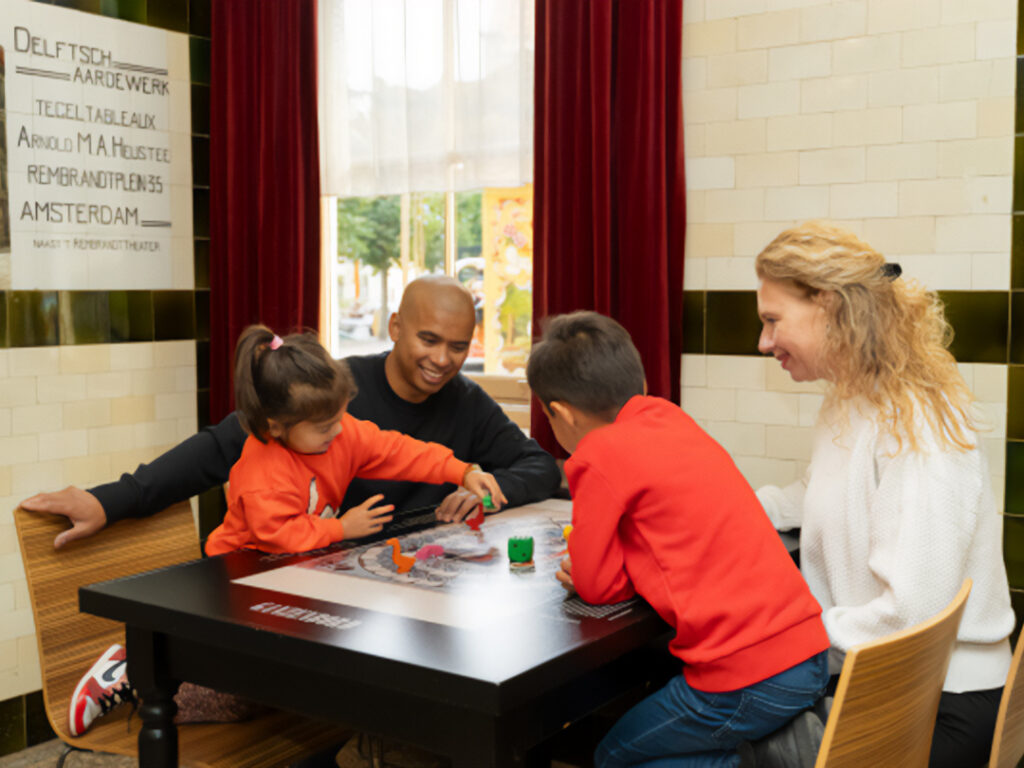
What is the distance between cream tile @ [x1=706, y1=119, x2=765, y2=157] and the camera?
10.5 ft

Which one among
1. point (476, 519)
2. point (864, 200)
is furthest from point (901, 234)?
point (476, 519)

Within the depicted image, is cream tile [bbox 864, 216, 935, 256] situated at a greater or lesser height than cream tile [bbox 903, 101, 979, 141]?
lesser

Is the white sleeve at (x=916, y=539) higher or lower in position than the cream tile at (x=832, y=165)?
lower

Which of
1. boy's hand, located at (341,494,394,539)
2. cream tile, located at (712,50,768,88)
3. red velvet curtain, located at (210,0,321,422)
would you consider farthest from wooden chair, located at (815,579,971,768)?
red velvet curtain, located at (210,0,321,422)

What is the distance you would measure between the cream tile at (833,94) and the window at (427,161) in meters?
0.91

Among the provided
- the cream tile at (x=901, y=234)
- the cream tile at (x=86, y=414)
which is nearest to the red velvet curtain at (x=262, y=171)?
the cream tile at (x=86, y=414)

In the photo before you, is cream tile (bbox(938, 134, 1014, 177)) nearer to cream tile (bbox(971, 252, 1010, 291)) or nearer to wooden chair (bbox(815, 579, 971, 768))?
cream tile (bbox(971, 252, 1010, 291))

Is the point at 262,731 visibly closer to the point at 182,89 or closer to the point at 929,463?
the point at 929,463

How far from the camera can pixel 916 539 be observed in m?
1.89

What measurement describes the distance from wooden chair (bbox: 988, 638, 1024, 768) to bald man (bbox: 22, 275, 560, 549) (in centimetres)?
126

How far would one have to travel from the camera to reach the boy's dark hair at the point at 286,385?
2.28 meters

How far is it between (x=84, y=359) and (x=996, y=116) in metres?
2.95

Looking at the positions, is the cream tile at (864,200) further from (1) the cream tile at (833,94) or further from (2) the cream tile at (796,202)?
(1) the cream tile at (833,94)

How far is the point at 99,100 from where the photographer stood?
12.0 ft
